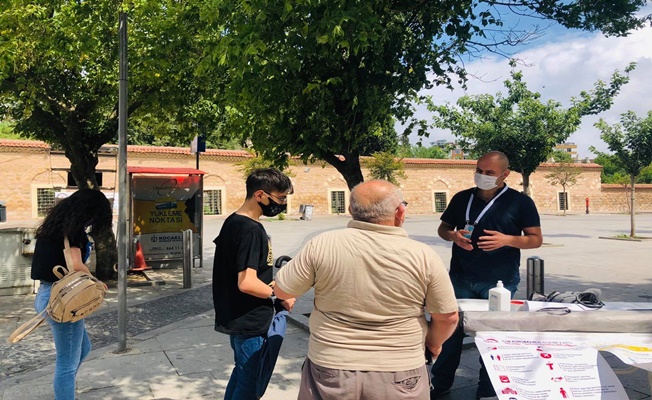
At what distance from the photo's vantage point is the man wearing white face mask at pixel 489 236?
382 cm

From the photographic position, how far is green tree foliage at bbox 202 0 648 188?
4.80m

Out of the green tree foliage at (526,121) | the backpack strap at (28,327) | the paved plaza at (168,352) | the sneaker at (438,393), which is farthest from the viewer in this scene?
the green tree foliage at (526,121)

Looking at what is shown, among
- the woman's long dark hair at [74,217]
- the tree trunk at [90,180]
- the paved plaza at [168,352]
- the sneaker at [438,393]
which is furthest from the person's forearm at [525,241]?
the tree trunk at [90,180]

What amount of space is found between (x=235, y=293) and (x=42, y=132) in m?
9.72

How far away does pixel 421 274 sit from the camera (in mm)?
2207

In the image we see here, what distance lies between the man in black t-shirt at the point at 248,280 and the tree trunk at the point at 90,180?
7.31 metres

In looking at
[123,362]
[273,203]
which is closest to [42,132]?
[123,362]

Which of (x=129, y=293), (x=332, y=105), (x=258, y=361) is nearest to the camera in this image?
(x=258, y=361)

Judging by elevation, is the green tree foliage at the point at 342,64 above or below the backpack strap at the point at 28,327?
above

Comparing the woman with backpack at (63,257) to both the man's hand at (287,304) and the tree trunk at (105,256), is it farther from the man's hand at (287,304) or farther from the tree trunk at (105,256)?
the tree trunk at (105,256)

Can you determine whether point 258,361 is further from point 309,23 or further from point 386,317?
point 309,23

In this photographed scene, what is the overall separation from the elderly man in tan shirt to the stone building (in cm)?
1927

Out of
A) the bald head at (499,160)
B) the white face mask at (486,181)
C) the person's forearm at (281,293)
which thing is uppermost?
the bald head at (499,160)

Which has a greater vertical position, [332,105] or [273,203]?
[332,105]
